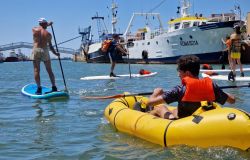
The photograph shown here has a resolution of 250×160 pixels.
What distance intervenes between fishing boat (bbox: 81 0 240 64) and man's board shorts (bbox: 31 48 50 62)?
18.0 metres

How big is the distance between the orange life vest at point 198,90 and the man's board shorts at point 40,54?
6126 mm

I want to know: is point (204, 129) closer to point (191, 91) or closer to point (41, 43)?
point (191, 91)

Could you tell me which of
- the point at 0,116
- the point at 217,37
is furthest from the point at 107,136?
the point at 217,37

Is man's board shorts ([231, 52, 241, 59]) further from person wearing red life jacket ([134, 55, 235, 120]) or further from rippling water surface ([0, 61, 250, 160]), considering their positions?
person wearing red life jacket ([134, 55, 235, 120])

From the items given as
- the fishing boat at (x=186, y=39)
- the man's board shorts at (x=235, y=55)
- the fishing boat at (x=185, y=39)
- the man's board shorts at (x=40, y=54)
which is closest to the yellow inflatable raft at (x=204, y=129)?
the man's board shorts at (x=40, y=54)

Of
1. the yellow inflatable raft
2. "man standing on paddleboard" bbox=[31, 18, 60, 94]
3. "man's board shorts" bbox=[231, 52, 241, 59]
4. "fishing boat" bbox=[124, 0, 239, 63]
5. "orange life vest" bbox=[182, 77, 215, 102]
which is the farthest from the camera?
"fishing boat" bbox=[124, 0, 239, 63]

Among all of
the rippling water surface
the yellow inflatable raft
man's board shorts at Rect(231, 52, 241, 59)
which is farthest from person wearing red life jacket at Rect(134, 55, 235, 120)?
man's board shorts at Rect(231, 52, 241, 59)

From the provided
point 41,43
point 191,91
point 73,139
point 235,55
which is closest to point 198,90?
point 191,91

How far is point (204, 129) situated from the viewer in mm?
4898

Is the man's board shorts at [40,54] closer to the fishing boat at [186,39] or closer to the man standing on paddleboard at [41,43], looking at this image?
the man standing on paddleboard at [41,43]

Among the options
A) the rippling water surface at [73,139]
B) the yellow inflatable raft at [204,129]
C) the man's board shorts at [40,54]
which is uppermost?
the man's board shorts at [40,54]

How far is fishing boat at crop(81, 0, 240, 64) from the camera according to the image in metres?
34.2

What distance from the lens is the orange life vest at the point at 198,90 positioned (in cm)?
527

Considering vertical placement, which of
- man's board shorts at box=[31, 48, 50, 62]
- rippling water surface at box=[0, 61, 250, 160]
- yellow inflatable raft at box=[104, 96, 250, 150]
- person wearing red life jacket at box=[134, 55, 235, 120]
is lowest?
rippling water surface at box=[0, 61, 250, 160]
